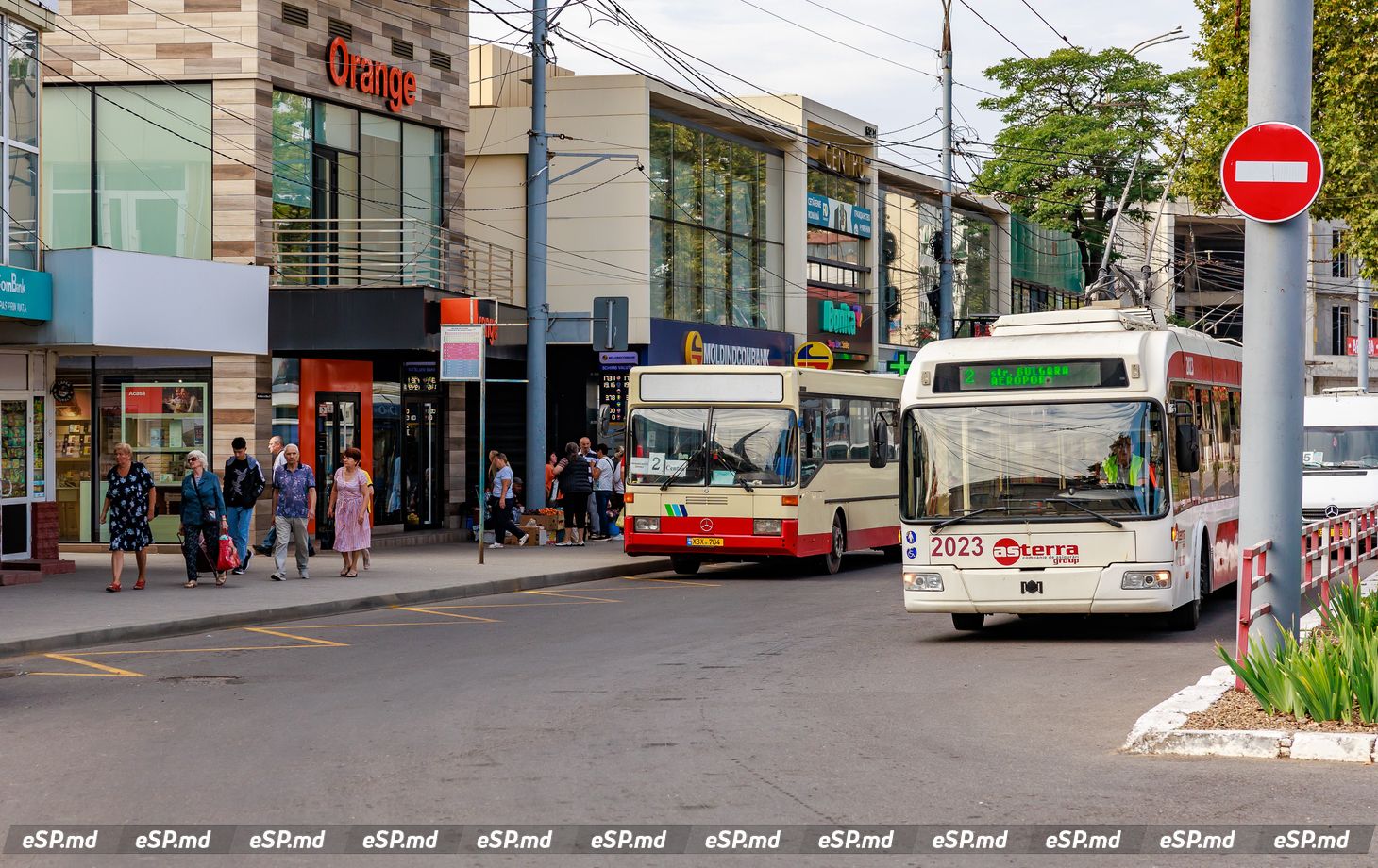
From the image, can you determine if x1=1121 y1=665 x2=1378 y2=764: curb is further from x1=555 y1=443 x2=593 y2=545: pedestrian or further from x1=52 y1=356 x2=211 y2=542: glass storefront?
x1=555 y1=443 x2=593 y2=545: pedestrian

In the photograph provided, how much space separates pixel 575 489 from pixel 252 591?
31.0 ft

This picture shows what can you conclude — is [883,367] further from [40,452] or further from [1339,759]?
[1339,759]

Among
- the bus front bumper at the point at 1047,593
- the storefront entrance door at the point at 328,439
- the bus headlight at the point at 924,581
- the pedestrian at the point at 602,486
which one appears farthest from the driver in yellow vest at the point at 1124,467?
the pedestrian at the point at 602,486

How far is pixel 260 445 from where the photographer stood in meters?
26.5

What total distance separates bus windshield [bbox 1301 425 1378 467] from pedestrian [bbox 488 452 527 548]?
1421cm

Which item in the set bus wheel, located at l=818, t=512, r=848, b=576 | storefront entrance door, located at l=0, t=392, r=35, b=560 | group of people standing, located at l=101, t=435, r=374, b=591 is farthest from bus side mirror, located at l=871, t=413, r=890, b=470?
storefront entrance door, located at l=0, t=392, r=35, b=560

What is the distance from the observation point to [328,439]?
2842 cm

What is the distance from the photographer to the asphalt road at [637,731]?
771 cm

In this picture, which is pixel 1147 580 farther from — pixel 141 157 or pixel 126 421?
pixel 141 157

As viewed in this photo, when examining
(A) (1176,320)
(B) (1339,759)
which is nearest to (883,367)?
(A) (1176,320)

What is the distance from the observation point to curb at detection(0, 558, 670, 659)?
15.4 metres

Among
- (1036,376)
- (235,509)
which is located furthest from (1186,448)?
(235,509)

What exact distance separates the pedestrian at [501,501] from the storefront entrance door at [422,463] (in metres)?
2.01

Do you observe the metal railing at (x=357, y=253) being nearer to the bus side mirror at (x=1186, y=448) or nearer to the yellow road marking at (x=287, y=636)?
the yellow road marking at (x=287, y=636)
